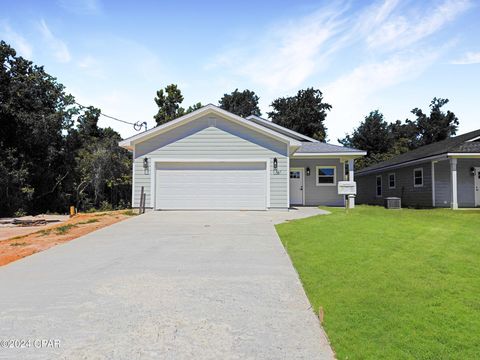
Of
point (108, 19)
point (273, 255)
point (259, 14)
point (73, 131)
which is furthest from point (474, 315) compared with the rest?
point (73, 131)

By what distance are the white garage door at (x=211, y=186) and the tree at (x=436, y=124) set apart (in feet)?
137

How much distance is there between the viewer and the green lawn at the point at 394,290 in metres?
3.15

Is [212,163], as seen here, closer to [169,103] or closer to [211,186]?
[211,186]

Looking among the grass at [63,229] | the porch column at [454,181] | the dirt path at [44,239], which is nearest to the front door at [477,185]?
the porch column at [454,181]

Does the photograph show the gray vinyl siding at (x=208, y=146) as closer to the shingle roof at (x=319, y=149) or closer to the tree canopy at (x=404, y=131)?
the shingle roof at (x=319, y=149)

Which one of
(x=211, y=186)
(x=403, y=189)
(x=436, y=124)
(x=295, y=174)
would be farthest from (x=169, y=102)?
(x=436, y=124)

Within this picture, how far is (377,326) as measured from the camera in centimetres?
350

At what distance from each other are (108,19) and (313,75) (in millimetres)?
8550

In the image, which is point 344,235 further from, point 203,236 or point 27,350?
point 27,350

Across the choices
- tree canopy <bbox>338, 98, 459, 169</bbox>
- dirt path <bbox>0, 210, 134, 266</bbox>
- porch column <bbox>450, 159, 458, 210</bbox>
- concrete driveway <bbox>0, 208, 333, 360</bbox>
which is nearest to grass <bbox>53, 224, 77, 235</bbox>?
dirt path <bbox>0, 210, 134, 266</bbox>

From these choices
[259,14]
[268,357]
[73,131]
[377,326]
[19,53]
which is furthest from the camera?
[73,131]

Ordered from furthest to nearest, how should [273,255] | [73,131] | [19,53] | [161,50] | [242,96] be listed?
[242,96]
[73,131]
[19,53]
[161,50]
[273,255]

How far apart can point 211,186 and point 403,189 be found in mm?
13227

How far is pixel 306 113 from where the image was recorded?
48031 millimetres
